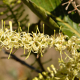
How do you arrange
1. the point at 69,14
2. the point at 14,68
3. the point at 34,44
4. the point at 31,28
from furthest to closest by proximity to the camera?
1. the point at 14,68
2. the point at 31,28
3. the point at 69,14
4. the point at 34,44

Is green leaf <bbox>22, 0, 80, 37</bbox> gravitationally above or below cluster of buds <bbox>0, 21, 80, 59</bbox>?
above

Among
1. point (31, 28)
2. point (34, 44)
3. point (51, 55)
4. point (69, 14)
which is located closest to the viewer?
point (34, 44)

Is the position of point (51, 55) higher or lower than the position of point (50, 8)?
lower

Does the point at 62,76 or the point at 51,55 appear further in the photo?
the point at 51,55

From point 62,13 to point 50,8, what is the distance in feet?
0.16

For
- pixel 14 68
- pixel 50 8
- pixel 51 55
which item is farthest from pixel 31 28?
pixel 14 68

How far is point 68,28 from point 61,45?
3.8 inches

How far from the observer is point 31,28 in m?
0.49

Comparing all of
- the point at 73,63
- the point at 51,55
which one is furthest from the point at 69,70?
the point at 51,55

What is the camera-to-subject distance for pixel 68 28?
349mm

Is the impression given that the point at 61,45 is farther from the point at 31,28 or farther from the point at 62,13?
the point at 31,28

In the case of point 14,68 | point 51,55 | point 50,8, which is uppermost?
point 50,8

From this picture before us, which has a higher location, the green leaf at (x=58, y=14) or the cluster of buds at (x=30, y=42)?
the green leaf at (x=58, y=14)

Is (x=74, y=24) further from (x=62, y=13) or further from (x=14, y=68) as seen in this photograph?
(x=14, y=68)
